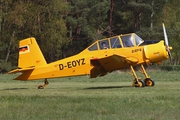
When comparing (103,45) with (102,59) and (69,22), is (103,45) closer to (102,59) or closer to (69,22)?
(102,59)

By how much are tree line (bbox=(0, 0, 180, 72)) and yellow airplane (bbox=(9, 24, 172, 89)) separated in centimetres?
3026

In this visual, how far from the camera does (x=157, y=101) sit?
A: 12719 millimetres

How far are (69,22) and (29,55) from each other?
34.7 meters

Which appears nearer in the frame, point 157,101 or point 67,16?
point 157,101

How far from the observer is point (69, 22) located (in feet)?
180

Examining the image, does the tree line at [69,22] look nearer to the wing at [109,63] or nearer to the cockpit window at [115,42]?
the wing at [109,63]

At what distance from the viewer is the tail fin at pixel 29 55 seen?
20312 millimetres

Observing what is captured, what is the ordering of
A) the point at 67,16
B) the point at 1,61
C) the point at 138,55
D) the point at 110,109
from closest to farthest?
the point at 110,109, the point at 138,55, the point at 1,61, the point at 67,16

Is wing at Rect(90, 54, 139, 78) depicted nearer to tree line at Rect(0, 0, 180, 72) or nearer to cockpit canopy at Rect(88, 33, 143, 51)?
cockpit canopy at Rect(88, 33, 143, 51)

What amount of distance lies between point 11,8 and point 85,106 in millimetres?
41704

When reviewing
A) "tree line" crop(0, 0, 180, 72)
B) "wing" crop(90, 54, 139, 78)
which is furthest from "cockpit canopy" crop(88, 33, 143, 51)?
"tree line" crop(0, 0, 180, 72)

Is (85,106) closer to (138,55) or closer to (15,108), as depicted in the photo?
(15,108)

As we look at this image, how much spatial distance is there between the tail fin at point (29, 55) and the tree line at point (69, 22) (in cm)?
2998

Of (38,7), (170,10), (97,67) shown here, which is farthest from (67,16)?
(97,67)
